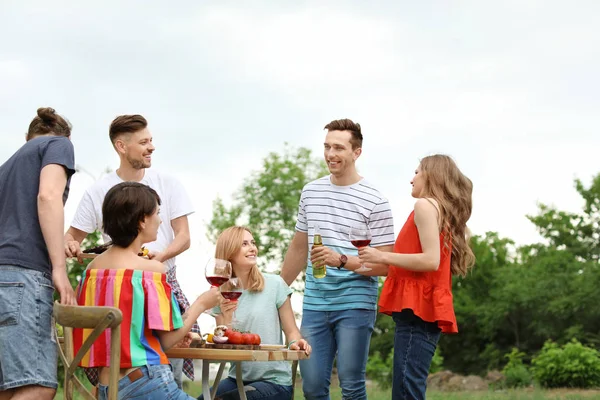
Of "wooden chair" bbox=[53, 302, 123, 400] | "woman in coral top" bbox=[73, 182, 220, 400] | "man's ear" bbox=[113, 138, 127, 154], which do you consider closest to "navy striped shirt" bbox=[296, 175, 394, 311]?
"man's ear" bbox=[113, 138, 127, 154]

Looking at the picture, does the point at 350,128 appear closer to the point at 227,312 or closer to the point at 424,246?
the point at 424,246

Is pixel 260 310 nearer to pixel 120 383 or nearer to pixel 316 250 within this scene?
pixel 316 250

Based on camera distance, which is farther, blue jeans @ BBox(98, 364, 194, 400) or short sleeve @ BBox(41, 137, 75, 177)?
short sleeve @ BBox(41, 137, 75, 177)

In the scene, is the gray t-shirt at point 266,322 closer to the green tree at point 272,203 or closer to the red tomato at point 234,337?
the red tomato at point 234,337

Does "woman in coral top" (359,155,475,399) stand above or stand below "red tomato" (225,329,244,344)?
above

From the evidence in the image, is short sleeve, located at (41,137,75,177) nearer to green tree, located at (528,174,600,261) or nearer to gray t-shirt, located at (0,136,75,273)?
gray t-shirt, located at (0,136,75,273)

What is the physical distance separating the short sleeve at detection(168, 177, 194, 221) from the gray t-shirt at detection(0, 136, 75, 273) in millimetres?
1332

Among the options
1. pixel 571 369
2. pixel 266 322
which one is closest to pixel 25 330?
pixel 266 322

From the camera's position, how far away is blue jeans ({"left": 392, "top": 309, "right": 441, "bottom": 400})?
4.55 m

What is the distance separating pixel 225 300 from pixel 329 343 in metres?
1.21

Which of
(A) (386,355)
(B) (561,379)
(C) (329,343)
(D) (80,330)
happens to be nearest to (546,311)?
(A) (386,355)

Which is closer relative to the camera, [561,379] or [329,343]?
[329,343]

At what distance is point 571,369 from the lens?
1712 cm

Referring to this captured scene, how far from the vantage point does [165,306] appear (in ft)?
12.6
